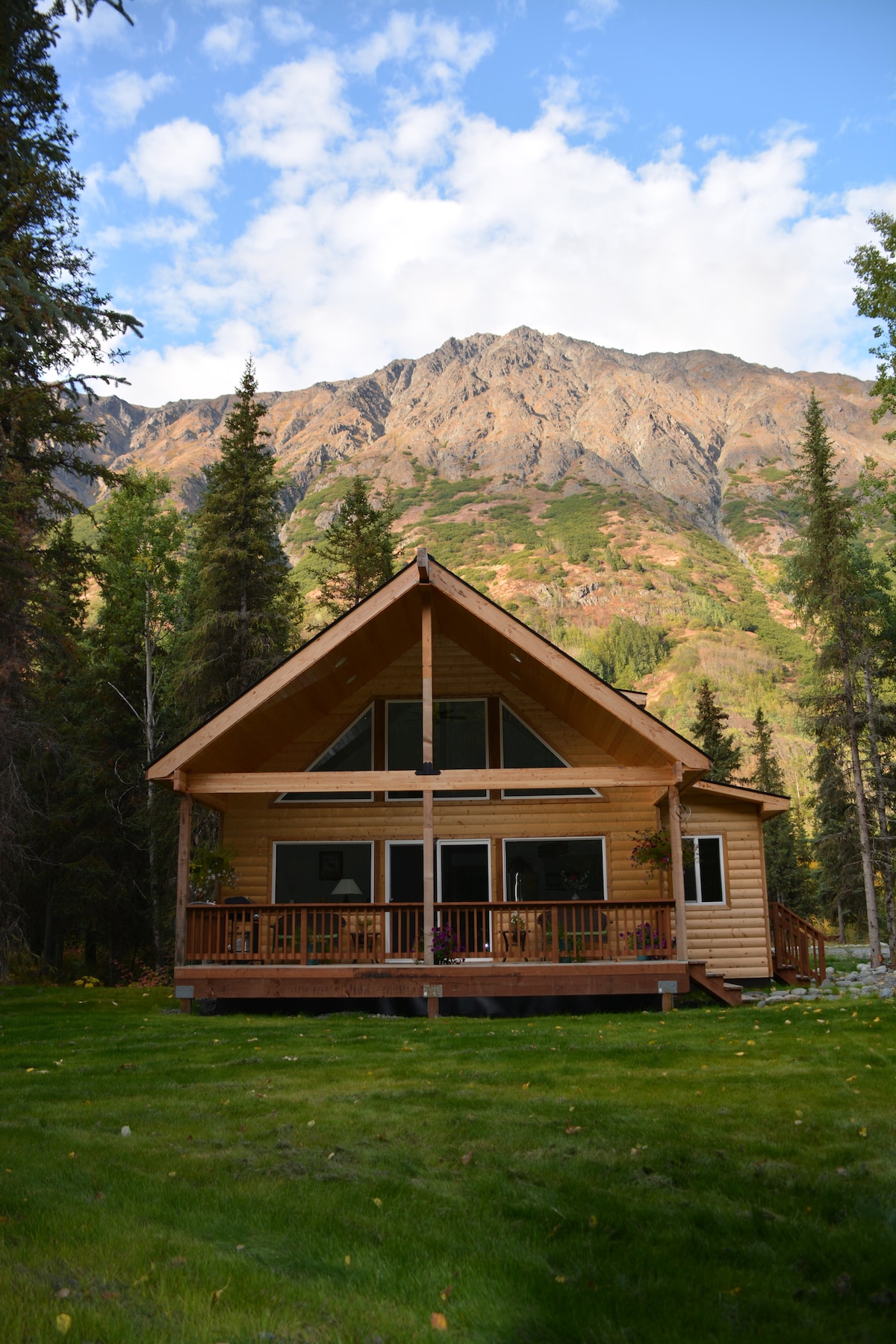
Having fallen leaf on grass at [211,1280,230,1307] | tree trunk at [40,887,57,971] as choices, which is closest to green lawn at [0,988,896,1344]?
fallen leaf on grass at [211,1280,230,1307]

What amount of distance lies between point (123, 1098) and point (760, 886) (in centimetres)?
1250

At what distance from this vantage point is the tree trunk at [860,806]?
925 inches

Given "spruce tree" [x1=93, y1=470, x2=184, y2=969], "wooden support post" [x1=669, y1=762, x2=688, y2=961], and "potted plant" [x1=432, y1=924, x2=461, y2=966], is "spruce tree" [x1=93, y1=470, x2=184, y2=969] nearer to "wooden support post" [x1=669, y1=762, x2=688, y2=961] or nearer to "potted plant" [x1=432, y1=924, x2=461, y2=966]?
"potted plant" [x1=432, y1=924, x2=461, y2=966]

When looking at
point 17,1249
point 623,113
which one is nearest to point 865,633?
point 623,113

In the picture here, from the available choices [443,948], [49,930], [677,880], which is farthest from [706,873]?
[49,930]

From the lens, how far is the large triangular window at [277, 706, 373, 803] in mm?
16375

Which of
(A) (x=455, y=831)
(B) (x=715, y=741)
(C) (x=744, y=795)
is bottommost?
(A) (x=455, y=831)

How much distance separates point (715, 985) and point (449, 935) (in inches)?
151

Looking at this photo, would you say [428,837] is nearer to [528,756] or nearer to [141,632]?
[528,756]

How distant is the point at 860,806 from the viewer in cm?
2414

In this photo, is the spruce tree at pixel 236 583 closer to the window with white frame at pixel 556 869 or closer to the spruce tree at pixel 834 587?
the window with white frame at pixel 556 869

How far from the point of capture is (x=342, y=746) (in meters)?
16.5

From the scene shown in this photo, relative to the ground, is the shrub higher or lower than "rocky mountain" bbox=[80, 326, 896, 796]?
lower

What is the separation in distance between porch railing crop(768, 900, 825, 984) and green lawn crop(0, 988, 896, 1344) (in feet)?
26.5
